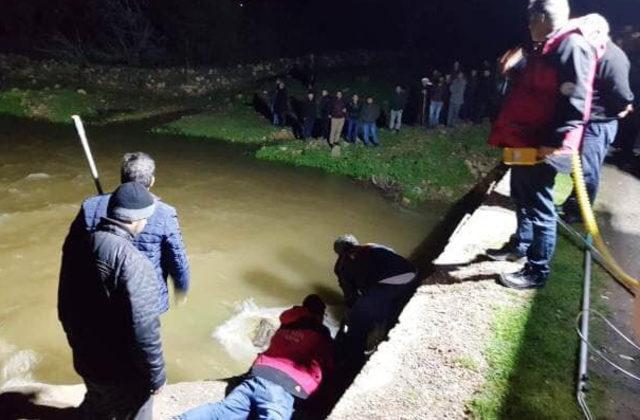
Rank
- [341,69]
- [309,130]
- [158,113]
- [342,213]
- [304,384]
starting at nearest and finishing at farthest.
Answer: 1. [304,384]
2. [342,213]
3. [309,130]
4. [158,113]
5. [341,69]

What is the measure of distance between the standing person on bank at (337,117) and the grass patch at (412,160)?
365 mm

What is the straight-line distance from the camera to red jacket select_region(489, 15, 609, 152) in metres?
3.46

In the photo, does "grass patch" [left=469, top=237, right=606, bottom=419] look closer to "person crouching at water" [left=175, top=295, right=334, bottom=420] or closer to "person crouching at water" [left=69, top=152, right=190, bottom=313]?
"person crouching at water" [left=175, top=295, right=334, bottom=420]

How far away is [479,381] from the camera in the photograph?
11.5ft

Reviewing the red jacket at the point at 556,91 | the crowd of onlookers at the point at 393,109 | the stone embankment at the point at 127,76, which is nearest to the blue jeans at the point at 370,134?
the crowd of onlookers at the point at 393,109

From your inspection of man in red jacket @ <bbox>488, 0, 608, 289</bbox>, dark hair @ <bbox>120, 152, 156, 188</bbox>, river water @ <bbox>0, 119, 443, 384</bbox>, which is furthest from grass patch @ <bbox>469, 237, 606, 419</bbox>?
river water @ <bbox>0, 119, 443, 384</bbox>

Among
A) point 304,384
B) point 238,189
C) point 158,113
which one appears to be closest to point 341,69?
point 158,113

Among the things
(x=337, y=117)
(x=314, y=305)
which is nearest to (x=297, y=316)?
(x=314, y=305)

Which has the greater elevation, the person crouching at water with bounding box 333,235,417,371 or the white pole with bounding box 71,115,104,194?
the white pole with bounding box 71,115,104,194

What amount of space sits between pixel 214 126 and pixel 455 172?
7.77 m

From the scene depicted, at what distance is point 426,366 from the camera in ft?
12.0

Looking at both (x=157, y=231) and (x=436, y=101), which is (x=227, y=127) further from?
(x=157, y=231)

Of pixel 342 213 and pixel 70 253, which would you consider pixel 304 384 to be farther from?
pixel 342 213

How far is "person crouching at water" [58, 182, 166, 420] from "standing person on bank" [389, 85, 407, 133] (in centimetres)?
1281
